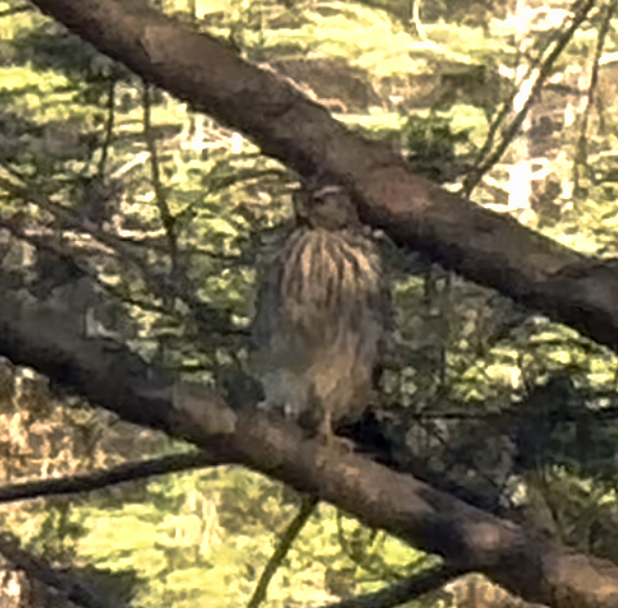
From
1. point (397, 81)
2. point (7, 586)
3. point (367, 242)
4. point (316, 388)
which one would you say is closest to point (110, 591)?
point (7, 586)

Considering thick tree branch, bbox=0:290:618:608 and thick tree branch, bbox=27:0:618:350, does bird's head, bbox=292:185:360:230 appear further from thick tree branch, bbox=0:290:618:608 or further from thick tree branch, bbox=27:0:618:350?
thick tree branch, bbox=0:290:618:608

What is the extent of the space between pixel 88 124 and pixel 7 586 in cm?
45

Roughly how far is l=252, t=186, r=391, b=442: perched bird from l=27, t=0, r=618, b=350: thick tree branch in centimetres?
4

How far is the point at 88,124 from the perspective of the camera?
1.19 metres

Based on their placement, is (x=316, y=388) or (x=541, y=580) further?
(x=316, y=388)

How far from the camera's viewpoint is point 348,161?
1134 millimetres

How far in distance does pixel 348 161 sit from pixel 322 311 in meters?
0.16

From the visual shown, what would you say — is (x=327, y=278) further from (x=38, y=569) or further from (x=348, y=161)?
(x=38, y=569)

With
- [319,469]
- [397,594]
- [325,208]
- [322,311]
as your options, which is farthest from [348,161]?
[397,594]

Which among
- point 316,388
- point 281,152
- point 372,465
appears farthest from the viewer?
point 316,388

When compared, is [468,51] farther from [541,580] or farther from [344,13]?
[541,580]

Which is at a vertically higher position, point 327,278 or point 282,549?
point 327,278

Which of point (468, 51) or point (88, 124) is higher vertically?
point (468, 51)

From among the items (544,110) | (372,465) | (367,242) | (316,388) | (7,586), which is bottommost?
(7,586)
